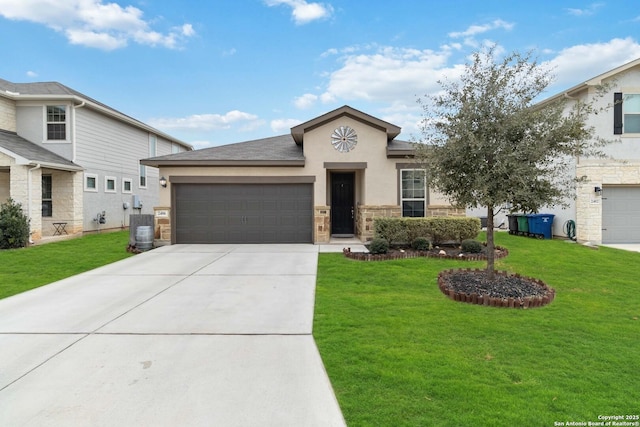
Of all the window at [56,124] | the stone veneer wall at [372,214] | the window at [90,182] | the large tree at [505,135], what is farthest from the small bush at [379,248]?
the window at [56,124]

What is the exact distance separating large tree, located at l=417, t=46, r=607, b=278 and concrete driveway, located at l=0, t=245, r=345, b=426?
362 centimetres

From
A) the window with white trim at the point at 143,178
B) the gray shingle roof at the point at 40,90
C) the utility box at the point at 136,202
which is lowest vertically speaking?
the utility box at the point at 136,202

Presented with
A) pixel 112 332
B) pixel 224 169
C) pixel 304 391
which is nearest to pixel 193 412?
pixel 304 391

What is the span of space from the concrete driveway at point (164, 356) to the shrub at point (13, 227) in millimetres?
7067

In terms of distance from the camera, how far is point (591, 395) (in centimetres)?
298

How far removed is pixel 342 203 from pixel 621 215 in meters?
10.4

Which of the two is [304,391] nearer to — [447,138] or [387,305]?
[387,305]

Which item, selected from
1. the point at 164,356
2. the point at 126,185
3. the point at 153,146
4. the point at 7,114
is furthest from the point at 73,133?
the point at 164,356

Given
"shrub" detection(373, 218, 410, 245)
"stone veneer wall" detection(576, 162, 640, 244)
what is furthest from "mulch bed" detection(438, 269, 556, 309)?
"stone veneer wall" detection(576, 162, 640, 244)

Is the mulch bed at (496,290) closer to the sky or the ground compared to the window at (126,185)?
closer to the ground

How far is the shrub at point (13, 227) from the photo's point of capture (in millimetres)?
11828

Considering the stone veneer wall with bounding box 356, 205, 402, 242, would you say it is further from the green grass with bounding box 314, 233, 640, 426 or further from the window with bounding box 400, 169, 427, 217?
the green grass with bounding box 314, 233, 640, 426

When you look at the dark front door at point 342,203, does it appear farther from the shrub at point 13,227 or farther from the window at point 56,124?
the window at point 56,124

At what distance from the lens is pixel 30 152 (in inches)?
542
